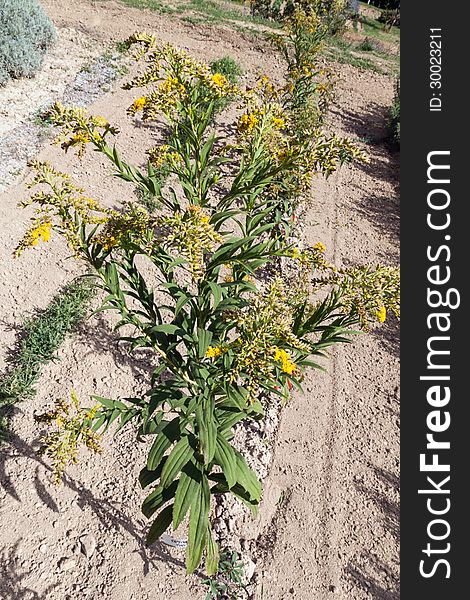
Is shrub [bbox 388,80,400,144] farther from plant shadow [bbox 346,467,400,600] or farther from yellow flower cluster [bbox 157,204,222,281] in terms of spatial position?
yellow flower cluster [bbox 157,204,222,281]

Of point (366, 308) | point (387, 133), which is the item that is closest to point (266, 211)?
point (366, 308)

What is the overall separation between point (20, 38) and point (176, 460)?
683 cm

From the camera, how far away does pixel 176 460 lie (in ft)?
7.68

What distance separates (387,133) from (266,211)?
251 inches

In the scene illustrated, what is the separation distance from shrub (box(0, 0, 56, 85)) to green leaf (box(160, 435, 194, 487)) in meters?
6.35

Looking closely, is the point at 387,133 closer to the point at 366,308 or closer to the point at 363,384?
the point at 363,384

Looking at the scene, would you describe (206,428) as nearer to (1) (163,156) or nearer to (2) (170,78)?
(1) (163,156)

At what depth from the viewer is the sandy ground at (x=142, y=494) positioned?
2.97 metres

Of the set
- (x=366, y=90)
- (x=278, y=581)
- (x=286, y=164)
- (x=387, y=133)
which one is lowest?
(x=278, y=581)

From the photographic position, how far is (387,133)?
7895 mm

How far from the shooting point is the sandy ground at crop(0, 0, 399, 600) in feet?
9.75

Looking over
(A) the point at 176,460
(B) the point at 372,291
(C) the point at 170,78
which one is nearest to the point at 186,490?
(A) the point at 176,460

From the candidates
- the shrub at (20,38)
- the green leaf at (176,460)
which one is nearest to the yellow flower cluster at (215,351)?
the green leaf at (176,460)

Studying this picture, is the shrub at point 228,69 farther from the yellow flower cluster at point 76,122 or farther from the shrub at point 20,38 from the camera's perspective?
the yellow flower cluster at point 76,122
